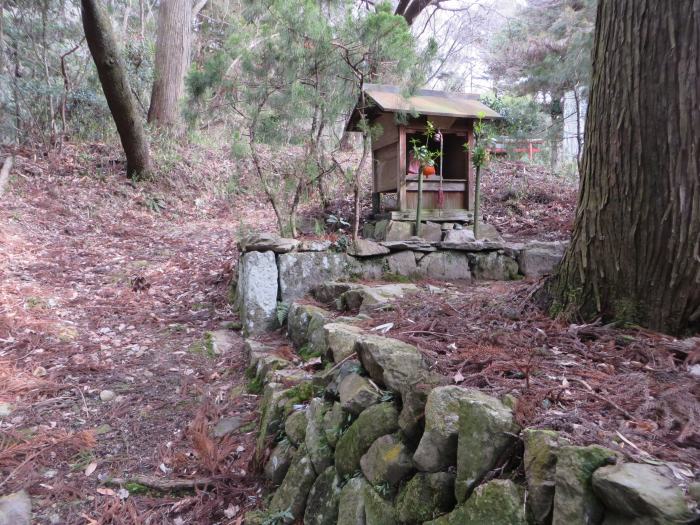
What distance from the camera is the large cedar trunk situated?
199 centimetres

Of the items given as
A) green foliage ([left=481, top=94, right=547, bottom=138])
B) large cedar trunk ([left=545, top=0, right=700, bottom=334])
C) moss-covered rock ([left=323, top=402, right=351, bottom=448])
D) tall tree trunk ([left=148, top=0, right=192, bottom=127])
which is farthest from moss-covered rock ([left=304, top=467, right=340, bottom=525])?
tall tree trunk ([left=148, top=0, right=192, bottom=127])

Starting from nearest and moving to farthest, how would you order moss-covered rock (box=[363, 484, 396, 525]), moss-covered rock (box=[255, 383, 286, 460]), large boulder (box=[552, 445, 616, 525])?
large boulder (box=[552, 445, 616, 525])
moss-covered rock (box=[363, 484, 396, 525])
moss-covered rock (box=[255, 383, 286, 460])

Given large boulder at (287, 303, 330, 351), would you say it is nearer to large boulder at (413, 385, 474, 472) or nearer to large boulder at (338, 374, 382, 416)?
large boulder at (338, 374, 382, 416)

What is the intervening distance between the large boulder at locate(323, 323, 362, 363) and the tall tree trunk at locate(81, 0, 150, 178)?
7306 millimetres

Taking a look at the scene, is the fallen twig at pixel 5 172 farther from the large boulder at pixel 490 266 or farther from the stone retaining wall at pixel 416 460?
the large boulder at pixel 490 266

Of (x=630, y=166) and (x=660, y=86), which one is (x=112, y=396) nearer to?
(x=630, y=166)

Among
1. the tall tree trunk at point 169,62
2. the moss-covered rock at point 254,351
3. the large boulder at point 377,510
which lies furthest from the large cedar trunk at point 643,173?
the tall tree trunk at point 169,62

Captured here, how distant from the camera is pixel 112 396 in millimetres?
3609

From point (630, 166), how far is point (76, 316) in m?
5.01

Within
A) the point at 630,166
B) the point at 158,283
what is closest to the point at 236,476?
the point at 630,166

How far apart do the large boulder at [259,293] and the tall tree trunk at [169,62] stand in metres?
7.90

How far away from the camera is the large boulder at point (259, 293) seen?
4527 millimetres

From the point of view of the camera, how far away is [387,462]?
1.84 m

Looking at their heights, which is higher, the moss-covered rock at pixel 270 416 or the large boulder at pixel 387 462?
the large boulder at pixel 387 462
